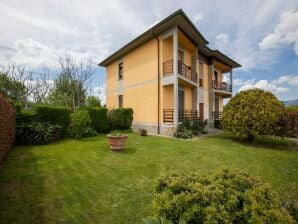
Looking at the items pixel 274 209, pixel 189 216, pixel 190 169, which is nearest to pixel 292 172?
pixel 190 169

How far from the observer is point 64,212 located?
3.80 metres

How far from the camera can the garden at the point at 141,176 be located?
7.93 ft

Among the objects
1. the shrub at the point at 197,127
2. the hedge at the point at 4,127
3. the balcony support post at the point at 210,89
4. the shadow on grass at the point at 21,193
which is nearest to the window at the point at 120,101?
the shrub at the point at 197,127

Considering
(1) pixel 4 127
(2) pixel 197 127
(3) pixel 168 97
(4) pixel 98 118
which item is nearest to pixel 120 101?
(4) pixel 98 118

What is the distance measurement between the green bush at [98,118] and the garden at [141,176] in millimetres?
164

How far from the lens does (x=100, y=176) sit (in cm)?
569

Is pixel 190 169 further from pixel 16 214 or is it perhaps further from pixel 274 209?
pixel 16 214

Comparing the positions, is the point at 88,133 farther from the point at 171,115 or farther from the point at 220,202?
the point at 220,202

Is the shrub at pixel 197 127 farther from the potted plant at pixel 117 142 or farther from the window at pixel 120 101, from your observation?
the window at pixel 120 101

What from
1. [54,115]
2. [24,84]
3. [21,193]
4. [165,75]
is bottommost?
[21,193]

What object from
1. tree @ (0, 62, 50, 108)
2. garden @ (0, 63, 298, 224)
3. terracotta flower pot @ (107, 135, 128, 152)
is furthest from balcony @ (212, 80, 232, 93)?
tree @ (0, 62, 50, 108)

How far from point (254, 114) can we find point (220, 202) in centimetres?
1077

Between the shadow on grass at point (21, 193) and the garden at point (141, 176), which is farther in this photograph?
the shadow on grass at point (21, 193)

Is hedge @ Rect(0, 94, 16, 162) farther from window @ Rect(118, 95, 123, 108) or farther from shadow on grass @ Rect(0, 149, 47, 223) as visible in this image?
window @ Rect(118, 95, 123, 108)
